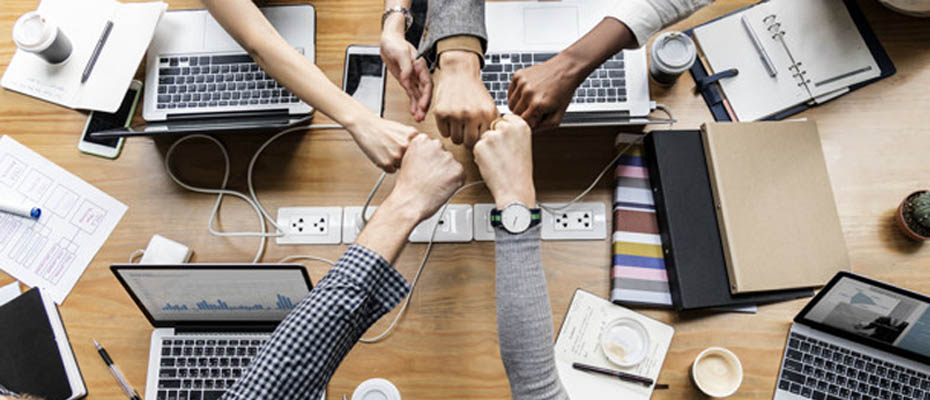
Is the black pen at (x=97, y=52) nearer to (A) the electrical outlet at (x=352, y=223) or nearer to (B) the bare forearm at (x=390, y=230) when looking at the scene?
(A) the electrical outlet at (x=352, y=223)

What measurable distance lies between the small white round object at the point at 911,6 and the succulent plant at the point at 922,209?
0.39 meters

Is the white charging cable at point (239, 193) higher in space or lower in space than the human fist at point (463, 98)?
lower

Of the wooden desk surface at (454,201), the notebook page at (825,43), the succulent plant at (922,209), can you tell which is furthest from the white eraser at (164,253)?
the succulent plant at (922,209)

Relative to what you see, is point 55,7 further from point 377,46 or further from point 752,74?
point 752,74

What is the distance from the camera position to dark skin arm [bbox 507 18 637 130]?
3.23ft

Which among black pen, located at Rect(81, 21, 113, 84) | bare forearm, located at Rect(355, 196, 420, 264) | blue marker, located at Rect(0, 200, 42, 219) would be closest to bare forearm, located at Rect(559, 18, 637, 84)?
bare forearm, located at Rect(355, 196, 420, 264)

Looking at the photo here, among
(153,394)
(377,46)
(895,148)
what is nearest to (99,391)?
(153,394)

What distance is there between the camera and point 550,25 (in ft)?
3.82

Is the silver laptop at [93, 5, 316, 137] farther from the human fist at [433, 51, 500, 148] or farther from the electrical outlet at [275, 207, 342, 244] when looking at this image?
the human fist at [433, 51, 500, 148]

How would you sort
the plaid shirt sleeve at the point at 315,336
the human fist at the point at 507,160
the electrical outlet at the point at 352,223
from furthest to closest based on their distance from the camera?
1. the electrical outlet at the point at 352,223
2. the human fist at the point at 507,160
3. the plaid shirt sleeve at the point at 315,336

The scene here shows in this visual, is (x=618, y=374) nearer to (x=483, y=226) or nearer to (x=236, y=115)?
(x=483, y=226)

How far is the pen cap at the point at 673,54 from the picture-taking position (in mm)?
1130

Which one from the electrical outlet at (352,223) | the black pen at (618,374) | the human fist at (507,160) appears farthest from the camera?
the electrical outlet at (352,223)

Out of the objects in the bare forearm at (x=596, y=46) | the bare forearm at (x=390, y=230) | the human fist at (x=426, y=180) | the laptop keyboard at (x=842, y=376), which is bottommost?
the laptop keyboard at (x=842, y=376)
